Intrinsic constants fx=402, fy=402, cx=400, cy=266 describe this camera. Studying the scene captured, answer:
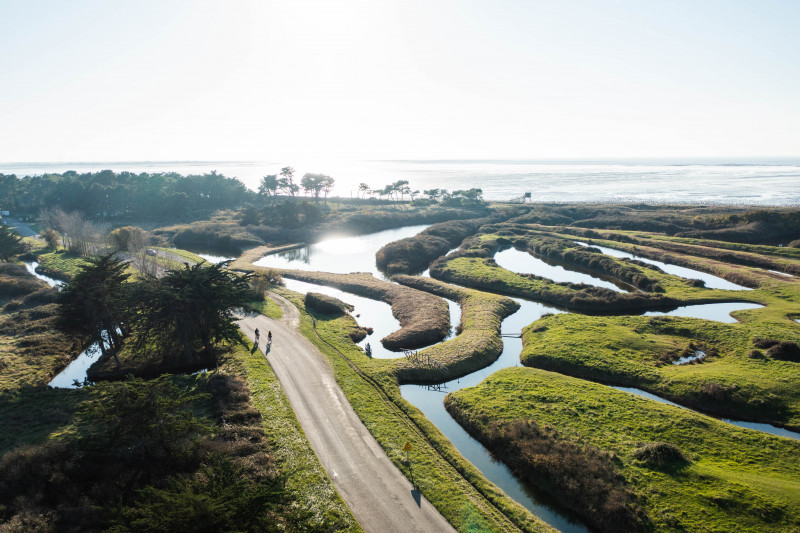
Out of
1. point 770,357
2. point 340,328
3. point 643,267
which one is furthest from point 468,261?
point 770,357

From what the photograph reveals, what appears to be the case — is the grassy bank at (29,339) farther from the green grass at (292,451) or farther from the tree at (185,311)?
the green grass at (292,451)

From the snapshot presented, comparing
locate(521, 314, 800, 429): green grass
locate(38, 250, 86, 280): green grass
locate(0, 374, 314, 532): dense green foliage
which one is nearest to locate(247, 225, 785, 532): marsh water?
locate(521, 314, 800, 429): green grass

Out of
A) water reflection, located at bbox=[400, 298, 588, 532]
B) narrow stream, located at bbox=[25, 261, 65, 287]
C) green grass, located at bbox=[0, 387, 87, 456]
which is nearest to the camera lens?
water reflection, located at bbox=[400, 298, 588, 532]

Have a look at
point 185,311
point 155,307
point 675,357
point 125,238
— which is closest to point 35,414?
point 155,307

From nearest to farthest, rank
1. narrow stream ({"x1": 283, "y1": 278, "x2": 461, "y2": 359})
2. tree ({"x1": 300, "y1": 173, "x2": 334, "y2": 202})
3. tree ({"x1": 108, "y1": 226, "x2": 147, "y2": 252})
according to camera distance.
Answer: narrow stream ({"x1": 283, "y1": 278, "x2": 461, "y2": 359}) < tree ({"x1": 108, "y1": 226, "x2": 147, "y2": 252}) < tree ({"x1": 300, "y1": 173, "x2": 334, "y2": 202})

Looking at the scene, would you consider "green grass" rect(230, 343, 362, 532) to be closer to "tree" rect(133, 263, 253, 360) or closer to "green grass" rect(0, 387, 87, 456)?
"tree" rect(133, 263, 253, 360)
